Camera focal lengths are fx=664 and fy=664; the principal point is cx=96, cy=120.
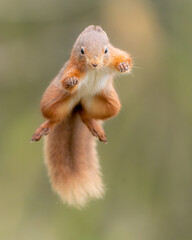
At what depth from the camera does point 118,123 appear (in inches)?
262

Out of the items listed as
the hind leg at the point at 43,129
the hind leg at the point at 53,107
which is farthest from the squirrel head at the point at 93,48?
the hind leg at the point at 43,129

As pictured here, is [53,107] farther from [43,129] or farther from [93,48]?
[93,48]

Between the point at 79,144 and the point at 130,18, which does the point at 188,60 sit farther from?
the point at 79,144

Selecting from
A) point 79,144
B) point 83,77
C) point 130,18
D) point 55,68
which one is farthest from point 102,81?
point 55,68

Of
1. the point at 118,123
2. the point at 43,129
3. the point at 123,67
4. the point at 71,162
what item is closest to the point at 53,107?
the point at 43,129

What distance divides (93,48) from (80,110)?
1.96 feet

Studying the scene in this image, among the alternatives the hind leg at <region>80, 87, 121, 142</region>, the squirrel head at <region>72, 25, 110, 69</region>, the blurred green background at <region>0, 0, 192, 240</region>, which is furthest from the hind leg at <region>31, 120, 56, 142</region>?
the blurred green background at <region>0, 0, 192, 240</region>

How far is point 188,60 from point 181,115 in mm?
792

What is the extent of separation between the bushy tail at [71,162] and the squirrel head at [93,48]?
747 millimetres

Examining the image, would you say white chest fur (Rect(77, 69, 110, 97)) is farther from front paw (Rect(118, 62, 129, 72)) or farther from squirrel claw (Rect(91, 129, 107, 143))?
squirrel claw (Rect(91, 129, 107, 143))

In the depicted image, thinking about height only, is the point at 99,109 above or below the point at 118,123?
below

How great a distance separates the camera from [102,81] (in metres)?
3.54

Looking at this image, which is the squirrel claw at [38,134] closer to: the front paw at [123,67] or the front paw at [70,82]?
the front paw at [70,82]

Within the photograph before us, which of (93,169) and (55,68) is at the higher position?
(55,68)
